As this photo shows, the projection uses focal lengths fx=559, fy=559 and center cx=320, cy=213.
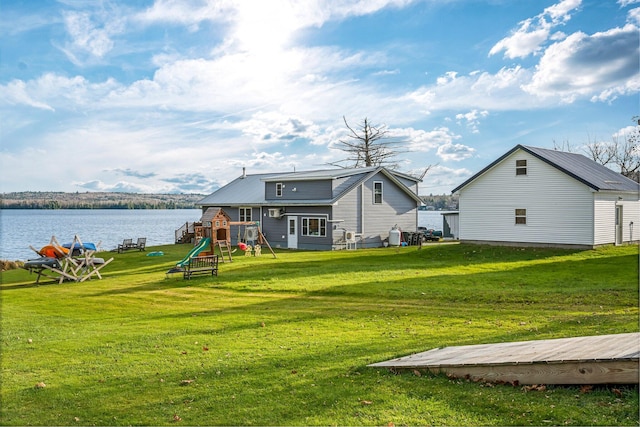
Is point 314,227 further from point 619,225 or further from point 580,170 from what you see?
point 619,225

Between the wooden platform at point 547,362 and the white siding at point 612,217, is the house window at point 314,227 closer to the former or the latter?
the white siding at point 612,217

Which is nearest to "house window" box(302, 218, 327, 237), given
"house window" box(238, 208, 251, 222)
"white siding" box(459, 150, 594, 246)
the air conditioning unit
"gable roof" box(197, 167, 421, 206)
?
"gable roof" box(197, 167, 421, 206)

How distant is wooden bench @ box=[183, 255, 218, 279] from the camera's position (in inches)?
972

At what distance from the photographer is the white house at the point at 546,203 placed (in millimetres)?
31297

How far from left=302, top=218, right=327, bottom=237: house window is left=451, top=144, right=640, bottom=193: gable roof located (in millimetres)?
9056

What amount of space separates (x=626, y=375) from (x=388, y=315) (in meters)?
8.24

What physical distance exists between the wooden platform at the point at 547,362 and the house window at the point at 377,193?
1272 inches

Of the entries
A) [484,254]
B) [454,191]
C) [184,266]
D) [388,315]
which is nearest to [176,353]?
[388,315]

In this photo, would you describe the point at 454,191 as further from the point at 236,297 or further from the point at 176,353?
the point at 176,353

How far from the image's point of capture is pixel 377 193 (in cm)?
4147

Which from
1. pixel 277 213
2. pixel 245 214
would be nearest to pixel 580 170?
pixel 277 213

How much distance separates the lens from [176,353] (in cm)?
1052

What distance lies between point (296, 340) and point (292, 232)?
1154 inches

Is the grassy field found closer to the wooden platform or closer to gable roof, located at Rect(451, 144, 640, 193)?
the wooden platform
